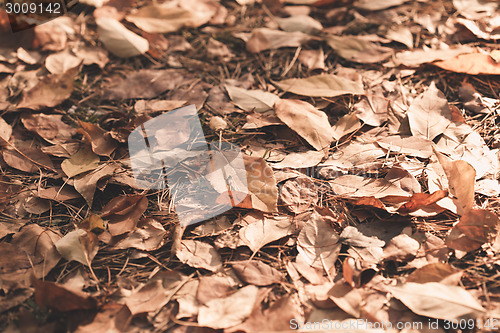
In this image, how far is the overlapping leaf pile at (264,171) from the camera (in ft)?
3.20

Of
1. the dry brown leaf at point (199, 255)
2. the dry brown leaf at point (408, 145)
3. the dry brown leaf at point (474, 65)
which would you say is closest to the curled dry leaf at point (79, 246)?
the dry brown leaf at point (199, 255)

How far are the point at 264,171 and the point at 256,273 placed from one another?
304 mm

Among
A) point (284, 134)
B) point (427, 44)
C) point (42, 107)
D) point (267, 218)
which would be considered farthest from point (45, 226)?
point (427, 44)

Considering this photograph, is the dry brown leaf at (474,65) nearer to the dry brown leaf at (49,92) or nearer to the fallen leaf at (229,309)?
the fallen leaf at (229,309)

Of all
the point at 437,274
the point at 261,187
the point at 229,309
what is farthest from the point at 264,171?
the point at 437,274

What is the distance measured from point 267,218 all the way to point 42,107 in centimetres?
96

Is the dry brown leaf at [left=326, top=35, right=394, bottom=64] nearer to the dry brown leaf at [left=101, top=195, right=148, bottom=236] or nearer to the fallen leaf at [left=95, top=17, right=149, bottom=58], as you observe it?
the fallen leaf at [left=95, top=17, right=149, bottom=58]

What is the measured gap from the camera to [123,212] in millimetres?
1153

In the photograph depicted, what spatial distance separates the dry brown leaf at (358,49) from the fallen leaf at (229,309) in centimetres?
107

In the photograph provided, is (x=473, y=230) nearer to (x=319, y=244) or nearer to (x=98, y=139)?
(x=319, y=244)

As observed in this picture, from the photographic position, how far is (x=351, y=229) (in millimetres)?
1104

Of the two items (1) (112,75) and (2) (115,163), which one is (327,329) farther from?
(1) (112,75)

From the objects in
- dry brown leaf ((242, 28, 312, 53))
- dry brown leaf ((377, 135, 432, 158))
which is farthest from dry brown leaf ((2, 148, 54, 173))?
dry brown leaf ((377, 135, 432, 158))

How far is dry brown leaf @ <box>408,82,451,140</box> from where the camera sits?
1.32m
